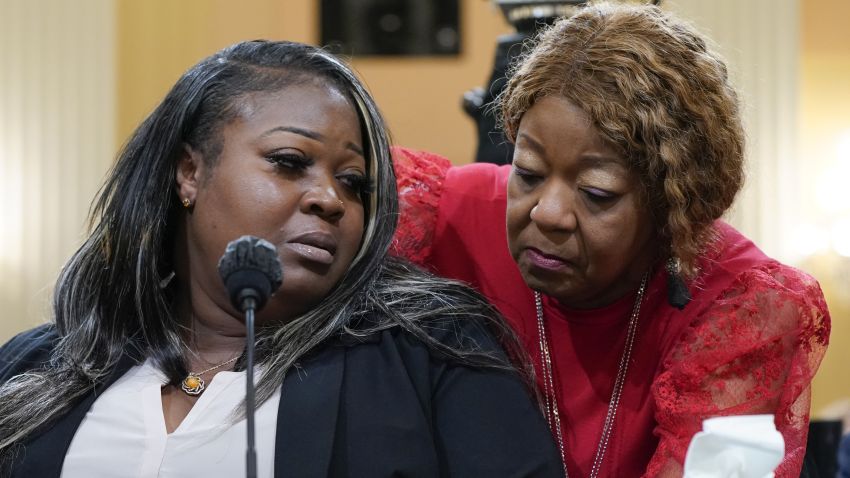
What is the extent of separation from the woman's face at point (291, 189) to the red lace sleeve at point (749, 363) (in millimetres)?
587

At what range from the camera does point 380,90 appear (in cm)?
641

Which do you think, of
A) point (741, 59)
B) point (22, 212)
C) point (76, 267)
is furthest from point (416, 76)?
point (76, 267)

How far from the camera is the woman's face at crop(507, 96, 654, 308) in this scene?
1854mm

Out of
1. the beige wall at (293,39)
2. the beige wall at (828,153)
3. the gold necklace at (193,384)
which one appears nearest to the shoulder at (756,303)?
the gold necklace at (193,384)

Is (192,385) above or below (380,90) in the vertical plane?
above

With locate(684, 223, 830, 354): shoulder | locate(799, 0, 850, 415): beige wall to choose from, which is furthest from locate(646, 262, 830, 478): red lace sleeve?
locate(799, 0, 850, 415): beige wall

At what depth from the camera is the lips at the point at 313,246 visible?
1.91m

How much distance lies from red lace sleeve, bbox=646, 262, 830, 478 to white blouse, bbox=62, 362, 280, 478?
63 cm

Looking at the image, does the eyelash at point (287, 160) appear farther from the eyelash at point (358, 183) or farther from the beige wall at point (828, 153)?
the beige wall at point (828, 153)

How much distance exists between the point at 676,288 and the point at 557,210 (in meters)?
0.28

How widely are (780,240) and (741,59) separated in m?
0.87

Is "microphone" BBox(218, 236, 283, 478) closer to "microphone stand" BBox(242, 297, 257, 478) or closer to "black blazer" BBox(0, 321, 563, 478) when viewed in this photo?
"microphone stand" BBox(242, 297, 257, 478)

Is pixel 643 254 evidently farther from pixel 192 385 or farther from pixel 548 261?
pixel 192 385

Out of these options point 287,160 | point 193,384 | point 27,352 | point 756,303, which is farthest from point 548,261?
point 27,352
